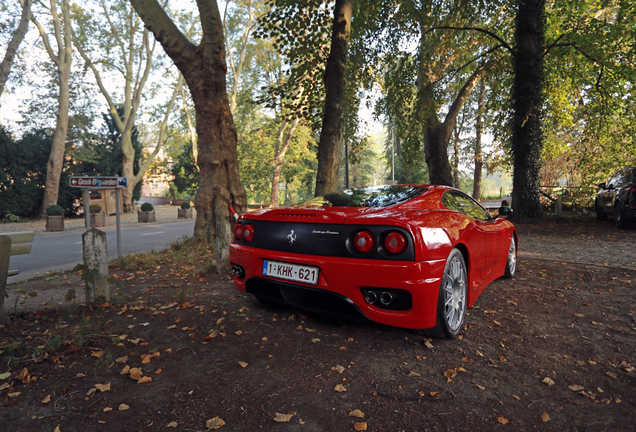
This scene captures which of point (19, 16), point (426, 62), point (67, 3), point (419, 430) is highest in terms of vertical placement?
point (67, 3)

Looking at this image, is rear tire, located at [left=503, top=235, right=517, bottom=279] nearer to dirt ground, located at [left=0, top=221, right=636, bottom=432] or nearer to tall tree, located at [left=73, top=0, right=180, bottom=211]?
dirt ground, located at [left=0, top=221, right=636, bottom=432]

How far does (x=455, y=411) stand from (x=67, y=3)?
83.8ft

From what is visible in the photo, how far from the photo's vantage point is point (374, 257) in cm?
266

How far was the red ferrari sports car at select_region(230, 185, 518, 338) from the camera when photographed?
8.63ft

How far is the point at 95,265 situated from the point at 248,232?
1868 mm

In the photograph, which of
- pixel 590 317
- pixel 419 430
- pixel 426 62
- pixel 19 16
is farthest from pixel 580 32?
pixel 19 16

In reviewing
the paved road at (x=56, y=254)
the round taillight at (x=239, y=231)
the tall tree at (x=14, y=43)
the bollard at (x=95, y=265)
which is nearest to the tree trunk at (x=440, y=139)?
the paved road at (x=56, y=254)

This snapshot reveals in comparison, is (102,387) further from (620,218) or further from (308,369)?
(620,218)

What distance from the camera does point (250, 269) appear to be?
3.34 meters

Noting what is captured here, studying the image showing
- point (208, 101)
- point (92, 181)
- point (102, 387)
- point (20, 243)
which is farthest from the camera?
point (208, 101)

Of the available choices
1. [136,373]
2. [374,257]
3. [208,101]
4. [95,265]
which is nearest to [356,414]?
[374,257]

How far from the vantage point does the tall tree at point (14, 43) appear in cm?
1508

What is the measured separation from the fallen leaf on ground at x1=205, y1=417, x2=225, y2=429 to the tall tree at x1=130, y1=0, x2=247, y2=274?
17.3ft

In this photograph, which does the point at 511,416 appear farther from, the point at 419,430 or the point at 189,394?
the point at 189,394
